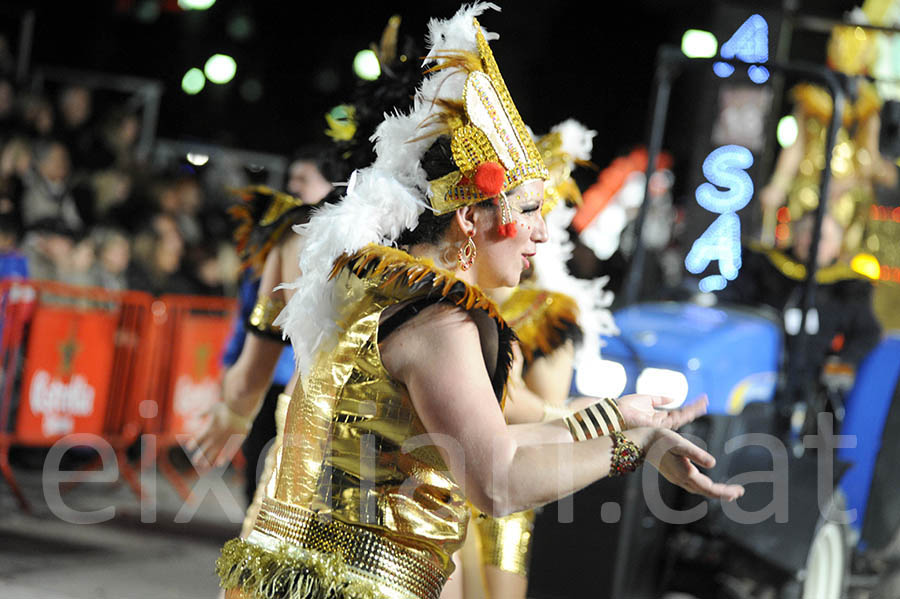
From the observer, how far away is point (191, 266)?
8.91 meters

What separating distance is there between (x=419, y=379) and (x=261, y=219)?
197 centimetres

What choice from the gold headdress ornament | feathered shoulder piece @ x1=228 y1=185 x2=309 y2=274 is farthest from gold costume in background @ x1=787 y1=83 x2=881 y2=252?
the gold headdress ornament

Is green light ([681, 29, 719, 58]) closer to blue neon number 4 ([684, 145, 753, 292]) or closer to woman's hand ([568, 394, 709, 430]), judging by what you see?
blue neon number 4 ([684, 145, 753, 292])

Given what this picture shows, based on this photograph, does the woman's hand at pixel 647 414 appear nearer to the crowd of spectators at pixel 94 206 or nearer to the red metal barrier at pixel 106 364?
the red metal barrier at pixel 106 364

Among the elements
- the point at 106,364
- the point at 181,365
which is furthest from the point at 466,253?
the point at 181,365

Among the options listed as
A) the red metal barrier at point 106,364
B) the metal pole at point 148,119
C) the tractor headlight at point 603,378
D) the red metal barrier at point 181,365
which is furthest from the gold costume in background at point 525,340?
the metal pole at point 148,119

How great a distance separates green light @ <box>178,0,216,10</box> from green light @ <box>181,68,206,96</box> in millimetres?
717

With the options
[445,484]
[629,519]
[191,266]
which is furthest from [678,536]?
[191,266]

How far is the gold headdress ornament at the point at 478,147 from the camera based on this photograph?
245cm

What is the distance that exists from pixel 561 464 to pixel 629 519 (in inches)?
122

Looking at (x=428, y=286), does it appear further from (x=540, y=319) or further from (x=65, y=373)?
(x=65, y=373)

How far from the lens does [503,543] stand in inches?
140

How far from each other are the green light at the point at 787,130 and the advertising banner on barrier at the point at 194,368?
483cm

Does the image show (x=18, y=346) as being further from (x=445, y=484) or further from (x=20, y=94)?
(x=445, y=484)
